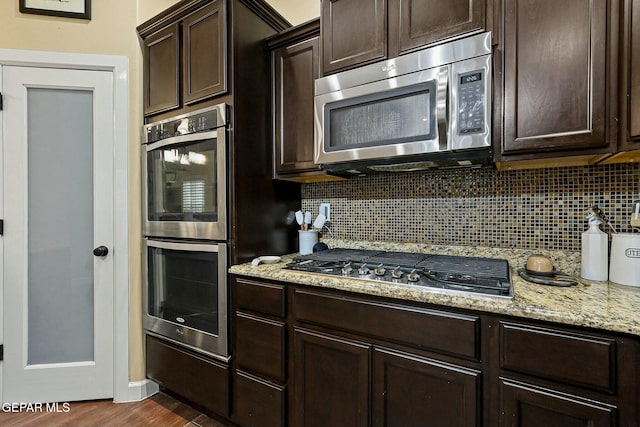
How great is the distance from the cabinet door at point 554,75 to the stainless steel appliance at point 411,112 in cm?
11

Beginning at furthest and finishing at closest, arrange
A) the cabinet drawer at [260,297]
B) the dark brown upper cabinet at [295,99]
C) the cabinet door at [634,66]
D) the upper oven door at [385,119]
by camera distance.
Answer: the dark brown upper cabinet at [295,99]
the cabinet drawer at [260,297]
the upper oven door at [385,119]
the cabinet door at [634,66]

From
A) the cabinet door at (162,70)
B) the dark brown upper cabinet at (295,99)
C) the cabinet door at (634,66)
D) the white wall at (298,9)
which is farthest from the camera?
the white wall at (298,9)

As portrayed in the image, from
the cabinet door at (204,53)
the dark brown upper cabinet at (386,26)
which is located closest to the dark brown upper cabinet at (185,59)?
the cabinet door at (204,53)

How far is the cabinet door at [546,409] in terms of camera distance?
2.81 ft

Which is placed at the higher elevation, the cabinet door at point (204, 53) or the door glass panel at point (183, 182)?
the cabinet door at point (204, 53)

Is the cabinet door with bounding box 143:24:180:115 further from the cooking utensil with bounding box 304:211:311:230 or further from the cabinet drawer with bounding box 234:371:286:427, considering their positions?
the cabinet drawer with bounding box 234:371:286:427

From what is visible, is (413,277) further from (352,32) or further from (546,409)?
(352,32)

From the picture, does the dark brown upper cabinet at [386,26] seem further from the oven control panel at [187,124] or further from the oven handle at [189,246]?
the oven handle at [189,246]

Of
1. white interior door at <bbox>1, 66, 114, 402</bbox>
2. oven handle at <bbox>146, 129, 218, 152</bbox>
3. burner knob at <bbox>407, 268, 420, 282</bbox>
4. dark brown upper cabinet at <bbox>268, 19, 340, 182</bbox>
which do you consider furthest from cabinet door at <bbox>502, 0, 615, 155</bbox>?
white interior door at <bbox>1, 66, 114, 402</bbox>

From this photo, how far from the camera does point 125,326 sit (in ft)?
6.63

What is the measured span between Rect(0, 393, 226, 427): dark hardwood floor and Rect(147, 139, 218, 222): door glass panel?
48.4 inches

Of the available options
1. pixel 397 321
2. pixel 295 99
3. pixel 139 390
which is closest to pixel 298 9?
pixel 295 99

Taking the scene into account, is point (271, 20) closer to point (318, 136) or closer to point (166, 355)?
point (318, 136)

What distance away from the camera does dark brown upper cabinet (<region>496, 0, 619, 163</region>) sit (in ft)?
3.55
